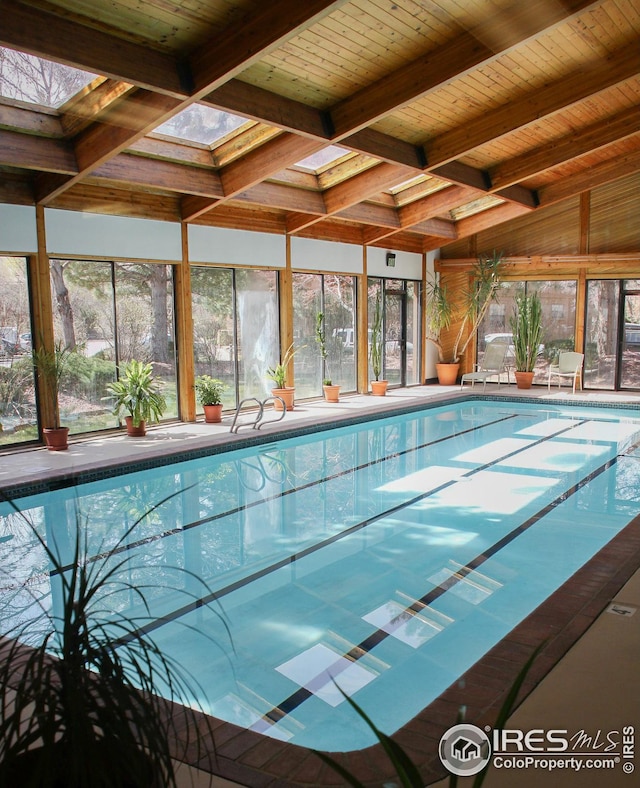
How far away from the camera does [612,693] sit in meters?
2.59

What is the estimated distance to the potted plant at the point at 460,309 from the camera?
45.5 feet

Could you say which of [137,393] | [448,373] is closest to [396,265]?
[448,373]

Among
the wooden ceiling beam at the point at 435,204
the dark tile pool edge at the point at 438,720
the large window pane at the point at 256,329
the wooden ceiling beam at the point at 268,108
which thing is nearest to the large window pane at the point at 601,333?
the wooden ceiling beam at the point at 435,204

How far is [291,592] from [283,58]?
464 cm

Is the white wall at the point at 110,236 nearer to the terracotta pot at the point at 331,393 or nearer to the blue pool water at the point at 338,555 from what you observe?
the blue pool water at the point at 338,555

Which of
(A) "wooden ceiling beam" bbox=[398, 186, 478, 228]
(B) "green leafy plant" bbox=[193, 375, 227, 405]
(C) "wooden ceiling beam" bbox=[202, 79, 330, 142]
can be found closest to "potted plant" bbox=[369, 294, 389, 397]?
(A) "wooden ceiling beam" bbox=[398, 186, 478, 228]

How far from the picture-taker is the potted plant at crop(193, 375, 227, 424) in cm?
990

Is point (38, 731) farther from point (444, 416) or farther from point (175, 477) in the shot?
point (444, 416)

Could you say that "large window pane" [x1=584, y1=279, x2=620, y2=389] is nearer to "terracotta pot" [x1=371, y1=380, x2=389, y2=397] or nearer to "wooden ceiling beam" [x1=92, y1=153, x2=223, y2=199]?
"terracotta pot" [x1=371, y1=380, x2=389, y2=397]

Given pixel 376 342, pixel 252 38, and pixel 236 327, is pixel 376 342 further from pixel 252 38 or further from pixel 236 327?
pixel 252 38

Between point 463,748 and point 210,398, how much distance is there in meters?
7.99

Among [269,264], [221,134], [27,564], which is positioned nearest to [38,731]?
[27,564]

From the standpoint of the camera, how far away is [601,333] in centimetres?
1323

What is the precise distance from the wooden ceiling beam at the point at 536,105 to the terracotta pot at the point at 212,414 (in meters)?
4.43
